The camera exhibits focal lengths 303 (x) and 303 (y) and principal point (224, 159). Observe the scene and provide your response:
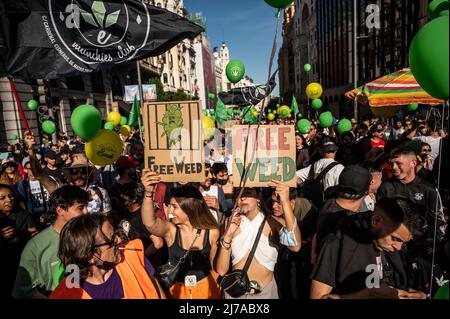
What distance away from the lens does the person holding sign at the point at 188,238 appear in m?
2.34

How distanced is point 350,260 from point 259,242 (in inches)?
29.2

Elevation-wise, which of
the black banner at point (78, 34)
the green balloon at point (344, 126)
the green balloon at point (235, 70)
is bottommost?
the green balloon at point (344, 126)

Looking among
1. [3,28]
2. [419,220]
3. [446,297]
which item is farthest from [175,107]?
[3,28]

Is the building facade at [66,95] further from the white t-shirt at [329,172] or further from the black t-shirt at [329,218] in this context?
A: the white t-shirt at [329,172]

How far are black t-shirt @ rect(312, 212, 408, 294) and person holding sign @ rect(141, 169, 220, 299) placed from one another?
86cm

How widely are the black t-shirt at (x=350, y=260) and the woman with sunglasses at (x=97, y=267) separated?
109 centimetres

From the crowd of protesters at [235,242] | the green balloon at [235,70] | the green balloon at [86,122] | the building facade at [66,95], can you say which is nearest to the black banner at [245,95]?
the green balloon at [235,70]

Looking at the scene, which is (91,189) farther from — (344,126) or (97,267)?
(344,126)

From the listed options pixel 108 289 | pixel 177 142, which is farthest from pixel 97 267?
pixel 177 142

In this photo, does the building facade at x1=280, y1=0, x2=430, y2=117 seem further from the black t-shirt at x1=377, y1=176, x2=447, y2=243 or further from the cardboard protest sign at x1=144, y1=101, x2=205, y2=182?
the cardboard protest sign at x1=144, y1=101, x2=205, y2=182

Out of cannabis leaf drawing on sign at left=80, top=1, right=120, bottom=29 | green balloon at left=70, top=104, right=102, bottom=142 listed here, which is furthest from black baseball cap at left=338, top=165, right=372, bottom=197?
cannabis leaf drawing on sign at left=80, top=1, right=120, bottom=29

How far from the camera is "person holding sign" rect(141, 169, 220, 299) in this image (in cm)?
234

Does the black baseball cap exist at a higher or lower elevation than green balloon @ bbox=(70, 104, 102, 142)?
lower

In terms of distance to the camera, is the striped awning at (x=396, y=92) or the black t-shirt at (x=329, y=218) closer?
the black t-shirt at (x=329, y=218)
